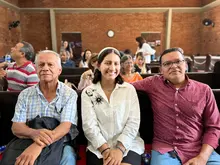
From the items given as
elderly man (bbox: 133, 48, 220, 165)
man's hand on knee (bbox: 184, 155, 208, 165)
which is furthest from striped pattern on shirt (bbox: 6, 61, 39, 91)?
man's hand on knee (bbox: 184, 155, 208, 165)

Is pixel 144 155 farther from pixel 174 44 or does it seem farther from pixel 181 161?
pixel 174 44

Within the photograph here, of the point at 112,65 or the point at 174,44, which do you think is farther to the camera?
the point at 174,44

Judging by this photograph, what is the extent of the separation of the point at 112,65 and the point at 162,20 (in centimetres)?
908

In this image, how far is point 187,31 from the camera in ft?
33.4

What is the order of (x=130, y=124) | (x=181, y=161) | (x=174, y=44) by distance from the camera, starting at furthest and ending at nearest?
(x=174, y=44) < (x=130, y=124) < (x=181, y=161)

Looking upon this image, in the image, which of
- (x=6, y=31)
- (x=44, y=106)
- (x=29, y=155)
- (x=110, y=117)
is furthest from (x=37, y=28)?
(x=29, y=155)

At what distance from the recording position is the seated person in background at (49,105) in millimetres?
1501

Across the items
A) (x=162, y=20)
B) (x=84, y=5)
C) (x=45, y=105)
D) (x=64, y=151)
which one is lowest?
(x=64, y=151)

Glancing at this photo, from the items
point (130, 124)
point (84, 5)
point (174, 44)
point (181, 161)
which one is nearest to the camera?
point (181, 161)

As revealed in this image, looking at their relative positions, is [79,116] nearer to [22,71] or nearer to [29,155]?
[29,155]

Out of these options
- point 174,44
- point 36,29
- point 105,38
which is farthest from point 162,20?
point 36,29

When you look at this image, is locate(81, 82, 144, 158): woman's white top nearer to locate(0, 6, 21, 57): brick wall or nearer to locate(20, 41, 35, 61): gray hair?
locate(20, 41, 35, 61): gray hair

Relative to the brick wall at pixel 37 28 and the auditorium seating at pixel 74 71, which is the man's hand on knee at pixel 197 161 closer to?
the auditorium seating at pixel 74 71

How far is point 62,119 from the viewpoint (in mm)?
1562
